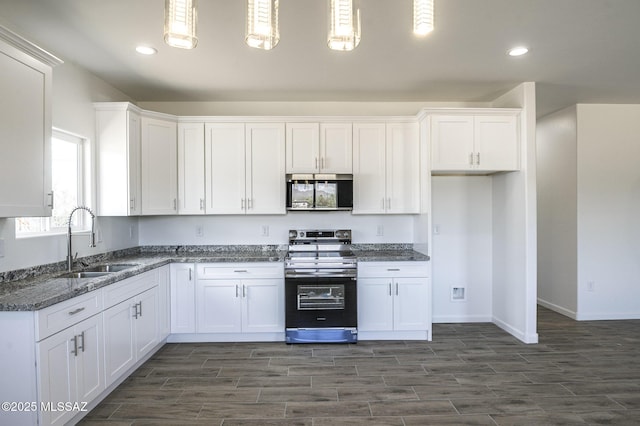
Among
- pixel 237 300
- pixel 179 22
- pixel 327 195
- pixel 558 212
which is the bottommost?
pixel 237 300

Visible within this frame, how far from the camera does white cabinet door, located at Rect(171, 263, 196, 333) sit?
3.73 metres

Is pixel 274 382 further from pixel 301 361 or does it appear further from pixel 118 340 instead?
pixel 118 340

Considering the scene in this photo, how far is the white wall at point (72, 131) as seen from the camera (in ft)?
8.41

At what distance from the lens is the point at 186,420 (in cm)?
237

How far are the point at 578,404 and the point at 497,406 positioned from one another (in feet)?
1.93

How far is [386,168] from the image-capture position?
406 centimetres

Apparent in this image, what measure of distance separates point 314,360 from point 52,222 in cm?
255

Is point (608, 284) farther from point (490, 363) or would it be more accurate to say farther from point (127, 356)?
point (127, 356)

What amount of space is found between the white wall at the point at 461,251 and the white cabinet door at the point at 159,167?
3.05 meters

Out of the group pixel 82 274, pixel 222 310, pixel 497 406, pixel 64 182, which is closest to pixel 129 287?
pixel 82 274

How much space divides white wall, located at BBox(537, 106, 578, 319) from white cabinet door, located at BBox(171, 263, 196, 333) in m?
4.62

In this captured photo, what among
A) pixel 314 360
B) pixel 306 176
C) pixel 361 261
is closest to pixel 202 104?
pixel 306 176

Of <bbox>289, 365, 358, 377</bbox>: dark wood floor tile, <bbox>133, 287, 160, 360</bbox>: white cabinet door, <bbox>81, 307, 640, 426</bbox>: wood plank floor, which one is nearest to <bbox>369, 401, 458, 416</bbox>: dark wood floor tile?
<bbox>81, 307, 640, 426</bbox>: wood plank floor

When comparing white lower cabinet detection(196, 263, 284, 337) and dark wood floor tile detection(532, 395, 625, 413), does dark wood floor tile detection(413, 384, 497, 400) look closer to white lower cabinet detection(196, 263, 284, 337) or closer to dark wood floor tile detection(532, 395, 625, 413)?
dark wood floor tile detection(532, 395, 625, 413)
